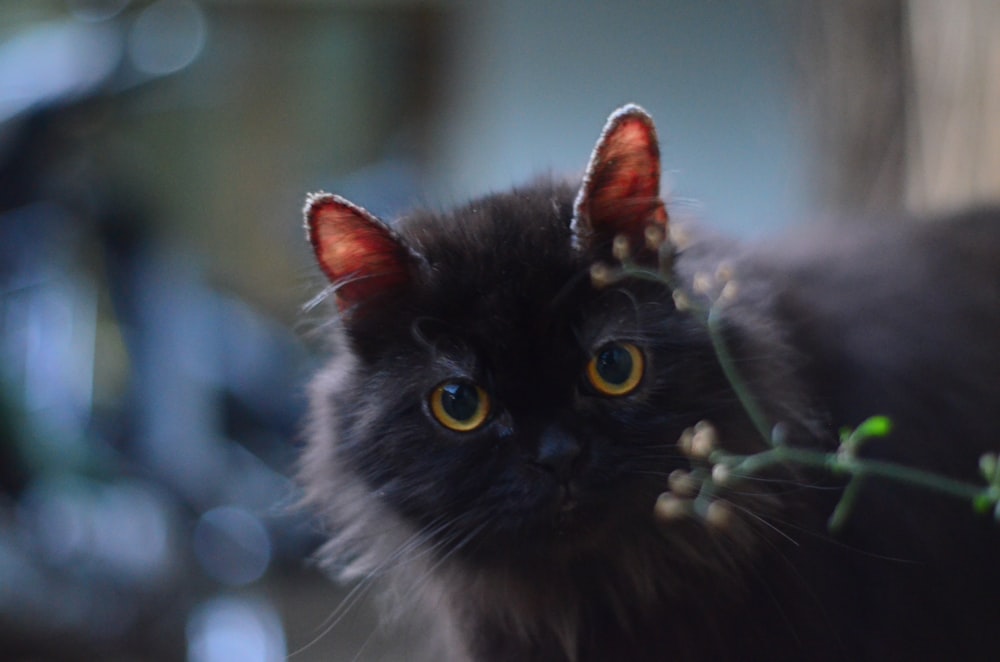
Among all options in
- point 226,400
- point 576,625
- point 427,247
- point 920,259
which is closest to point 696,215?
point 920,259

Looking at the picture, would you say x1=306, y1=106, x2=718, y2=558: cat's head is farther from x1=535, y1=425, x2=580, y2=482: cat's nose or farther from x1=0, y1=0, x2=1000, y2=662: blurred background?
x1=0, y1=0, x2=1000, y2=662: blurred background

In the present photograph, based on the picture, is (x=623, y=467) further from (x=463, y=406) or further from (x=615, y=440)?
(x=463, y=406)

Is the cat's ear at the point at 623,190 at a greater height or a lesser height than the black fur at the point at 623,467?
greater

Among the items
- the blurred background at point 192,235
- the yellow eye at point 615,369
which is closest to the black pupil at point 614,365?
the yellow eye at point 615,369

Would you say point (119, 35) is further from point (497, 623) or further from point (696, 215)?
point (497, 623)

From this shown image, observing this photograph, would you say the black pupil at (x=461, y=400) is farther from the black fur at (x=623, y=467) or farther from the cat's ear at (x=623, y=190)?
the cat's ear at (x=623, y=190)

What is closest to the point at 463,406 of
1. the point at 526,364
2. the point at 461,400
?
the point at 461,400
